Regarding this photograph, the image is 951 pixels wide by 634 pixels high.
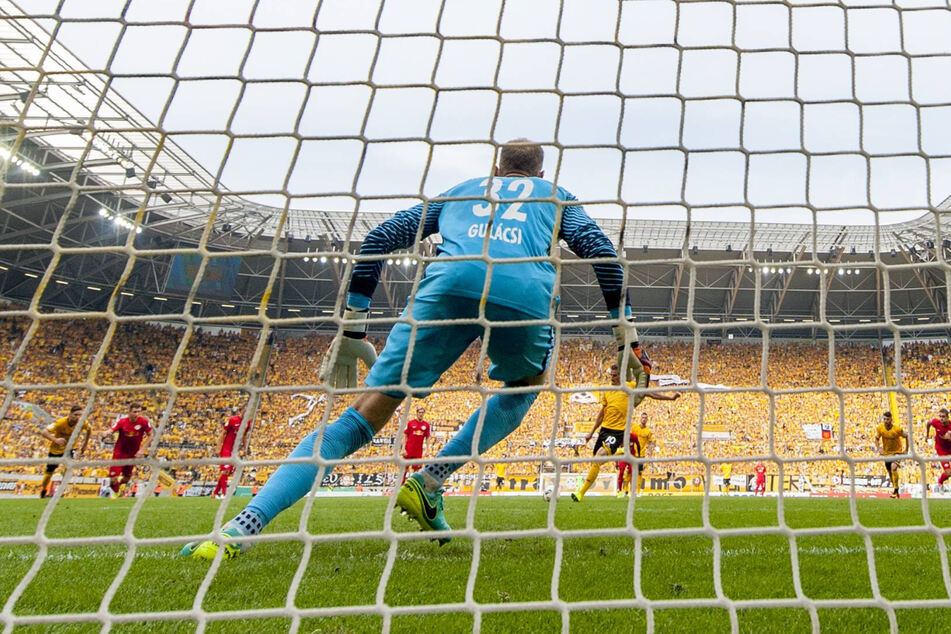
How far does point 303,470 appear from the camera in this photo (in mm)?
2521

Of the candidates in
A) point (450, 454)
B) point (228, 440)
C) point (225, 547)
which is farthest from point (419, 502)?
point (228, 440)

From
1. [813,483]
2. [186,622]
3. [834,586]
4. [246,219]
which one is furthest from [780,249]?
[186,622]

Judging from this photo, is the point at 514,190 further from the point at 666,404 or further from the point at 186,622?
the point at 666,404

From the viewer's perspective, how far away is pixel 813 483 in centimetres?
1728

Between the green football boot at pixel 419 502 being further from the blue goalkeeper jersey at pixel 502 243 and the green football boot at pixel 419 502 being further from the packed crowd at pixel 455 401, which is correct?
the packed crowd at pixel 455 401

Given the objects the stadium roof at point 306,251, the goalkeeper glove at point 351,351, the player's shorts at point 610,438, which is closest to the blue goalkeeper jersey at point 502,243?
the goalkeeper glove at point 351,351

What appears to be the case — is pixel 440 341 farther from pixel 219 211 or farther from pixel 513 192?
pixel 219 211

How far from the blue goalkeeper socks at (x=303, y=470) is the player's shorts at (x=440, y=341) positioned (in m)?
0.19

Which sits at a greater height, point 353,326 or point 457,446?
point 353,326

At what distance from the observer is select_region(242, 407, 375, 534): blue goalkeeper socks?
96.0 inches

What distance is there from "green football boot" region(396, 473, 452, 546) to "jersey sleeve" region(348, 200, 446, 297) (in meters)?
0.92

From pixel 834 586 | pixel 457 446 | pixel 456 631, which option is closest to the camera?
pixel 456 631

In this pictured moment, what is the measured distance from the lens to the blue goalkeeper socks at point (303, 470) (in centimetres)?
244

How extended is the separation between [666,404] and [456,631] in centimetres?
2196
